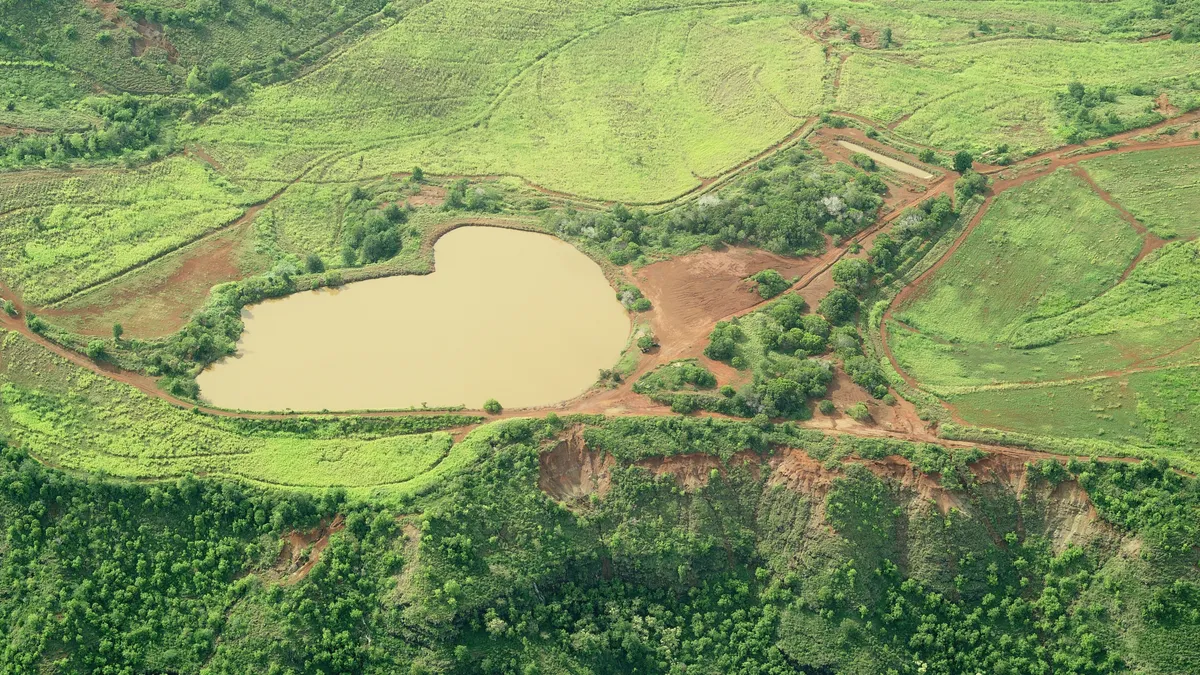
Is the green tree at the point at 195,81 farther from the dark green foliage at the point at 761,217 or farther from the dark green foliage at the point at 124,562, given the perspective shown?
the dark green foliage at the point at 124,562

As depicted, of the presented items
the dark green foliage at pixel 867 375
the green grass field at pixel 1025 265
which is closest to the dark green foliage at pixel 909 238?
the green grass field at pixel 1025 265

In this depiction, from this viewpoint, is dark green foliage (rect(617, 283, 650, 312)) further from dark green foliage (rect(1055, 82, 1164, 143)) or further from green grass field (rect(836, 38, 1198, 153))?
dark green foliage (rect(1055, 82, 1164, 143))

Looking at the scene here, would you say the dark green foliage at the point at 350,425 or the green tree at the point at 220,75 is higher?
the green tree at the point at 220,75

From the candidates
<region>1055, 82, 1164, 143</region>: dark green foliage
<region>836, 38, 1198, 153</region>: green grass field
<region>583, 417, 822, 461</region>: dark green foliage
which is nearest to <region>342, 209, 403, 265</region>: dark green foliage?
<region>583, 417, 822, 461</region>: dark green foliage

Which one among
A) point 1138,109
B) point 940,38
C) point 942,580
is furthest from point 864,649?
point 940,38

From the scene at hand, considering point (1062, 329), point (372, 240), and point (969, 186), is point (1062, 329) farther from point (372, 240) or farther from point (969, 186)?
point (372, 240)

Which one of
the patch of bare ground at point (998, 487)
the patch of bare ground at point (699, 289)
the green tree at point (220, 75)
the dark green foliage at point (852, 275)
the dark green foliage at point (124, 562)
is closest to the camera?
the dark green foliage at point (124, 562)

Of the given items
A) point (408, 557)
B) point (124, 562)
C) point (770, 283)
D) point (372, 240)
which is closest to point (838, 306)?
point (770, 283)
